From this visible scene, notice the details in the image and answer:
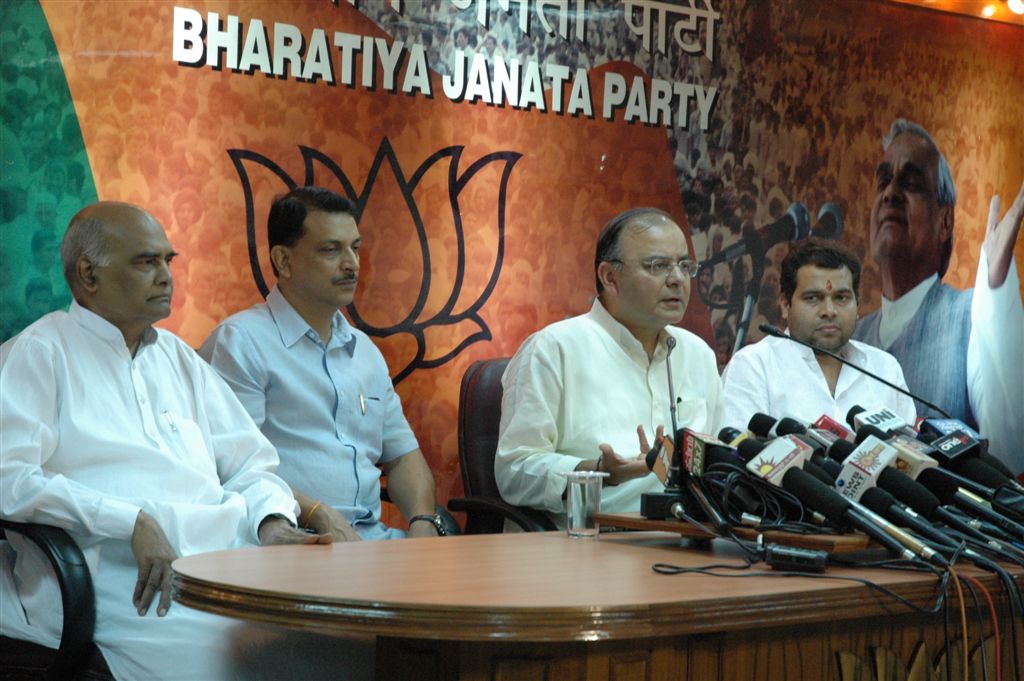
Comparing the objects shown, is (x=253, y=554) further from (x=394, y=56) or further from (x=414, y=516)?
(x=394, y=56)

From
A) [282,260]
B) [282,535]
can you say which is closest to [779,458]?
[282,535]

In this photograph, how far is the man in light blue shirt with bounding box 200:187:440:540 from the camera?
3857 millimetres

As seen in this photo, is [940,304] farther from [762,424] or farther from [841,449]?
[841,449]

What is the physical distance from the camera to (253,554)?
2.41 m

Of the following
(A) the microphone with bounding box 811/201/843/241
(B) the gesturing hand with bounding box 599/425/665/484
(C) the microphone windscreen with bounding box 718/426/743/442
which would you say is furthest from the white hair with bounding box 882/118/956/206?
(C) the microphone windscreen with bounding box 718/426/743/442

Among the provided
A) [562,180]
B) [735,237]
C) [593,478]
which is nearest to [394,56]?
[562,180]

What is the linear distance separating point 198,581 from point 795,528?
45.2 inches

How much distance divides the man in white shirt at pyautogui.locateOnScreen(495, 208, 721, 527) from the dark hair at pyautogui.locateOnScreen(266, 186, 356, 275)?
0.80m

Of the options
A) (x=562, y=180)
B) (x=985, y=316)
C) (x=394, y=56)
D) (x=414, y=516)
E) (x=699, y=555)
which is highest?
(x=394, y=56)

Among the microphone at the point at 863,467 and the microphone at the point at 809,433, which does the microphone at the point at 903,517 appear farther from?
the microphone at the point at 809,433

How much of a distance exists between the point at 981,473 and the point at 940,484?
133mm

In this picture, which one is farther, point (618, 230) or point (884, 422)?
point (618, 230)

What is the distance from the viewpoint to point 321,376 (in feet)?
13.0

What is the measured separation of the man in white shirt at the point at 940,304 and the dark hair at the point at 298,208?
2696 millimetres
